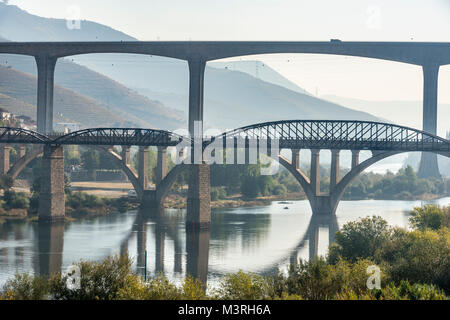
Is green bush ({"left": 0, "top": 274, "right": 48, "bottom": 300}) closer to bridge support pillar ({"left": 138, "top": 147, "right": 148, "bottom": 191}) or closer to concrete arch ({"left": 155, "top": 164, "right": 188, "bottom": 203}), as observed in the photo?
concrete arch ({"left": 155, "top": 164, "right": 188, "bottom": 203})

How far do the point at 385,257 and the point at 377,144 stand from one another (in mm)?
43483

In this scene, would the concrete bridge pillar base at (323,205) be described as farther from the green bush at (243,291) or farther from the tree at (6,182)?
the green bush at (243,291)

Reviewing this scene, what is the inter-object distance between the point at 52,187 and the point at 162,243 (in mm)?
21972

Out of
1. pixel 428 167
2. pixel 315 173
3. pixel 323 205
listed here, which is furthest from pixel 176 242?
pixel 428 167

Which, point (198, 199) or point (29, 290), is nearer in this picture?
point (29, 290)

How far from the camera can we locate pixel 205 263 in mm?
61156

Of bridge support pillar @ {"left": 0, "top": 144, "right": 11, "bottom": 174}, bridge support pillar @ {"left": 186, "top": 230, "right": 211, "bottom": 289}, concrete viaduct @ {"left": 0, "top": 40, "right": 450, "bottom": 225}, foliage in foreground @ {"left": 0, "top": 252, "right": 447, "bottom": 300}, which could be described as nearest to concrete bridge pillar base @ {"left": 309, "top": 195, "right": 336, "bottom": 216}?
concrete viaduct @ {"left": 0, "top": 40, "right": 450, "bottom": 225}

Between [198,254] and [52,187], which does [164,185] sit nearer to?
[52,187]

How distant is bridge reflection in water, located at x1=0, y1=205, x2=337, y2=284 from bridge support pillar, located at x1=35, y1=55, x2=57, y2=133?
1980cm

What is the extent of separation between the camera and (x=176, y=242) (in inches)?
2854

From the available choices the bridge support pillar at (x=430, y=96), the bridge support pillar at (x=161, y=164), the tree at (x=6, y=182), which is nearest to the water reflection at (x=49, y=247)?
the tree at (x=6, y=182)

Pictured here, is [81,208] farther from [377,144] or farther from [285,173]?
[285,173]

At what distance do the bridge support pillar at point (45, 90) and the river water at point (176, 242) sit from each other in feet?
63.0
